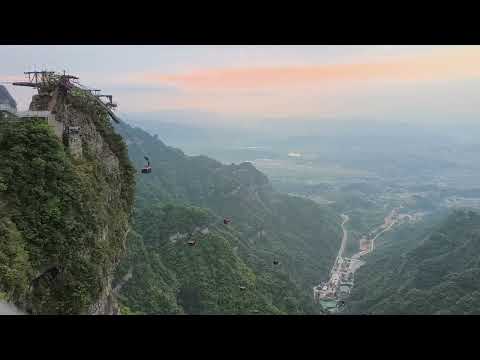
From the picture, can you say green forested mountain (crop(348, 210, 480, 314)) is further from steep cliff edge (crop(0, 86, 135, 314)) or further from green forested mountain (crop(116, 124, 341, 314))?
steep cliff edge (crop(0, 86, 135, 314))

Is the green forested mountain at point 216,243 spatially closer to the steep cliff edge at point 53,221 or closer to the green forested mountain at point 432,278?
the green forested mountain at point 432,278

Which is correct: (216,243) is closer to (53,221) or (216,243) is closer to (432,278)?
(432,278)

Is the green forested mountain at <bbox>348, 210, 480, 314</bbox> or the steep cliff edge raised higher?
the steep cliff edge

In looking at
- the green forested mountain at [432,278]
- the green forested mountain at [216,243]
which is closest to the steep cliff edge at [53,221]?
the green forested mountain at [216,243]

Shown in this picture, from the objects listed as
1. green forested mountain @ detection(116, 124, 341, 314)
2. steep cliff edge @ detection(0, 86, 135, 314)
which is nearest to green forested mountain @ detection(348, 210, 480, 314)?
green forested mountain @ detection(116, 124, 341, 314)
